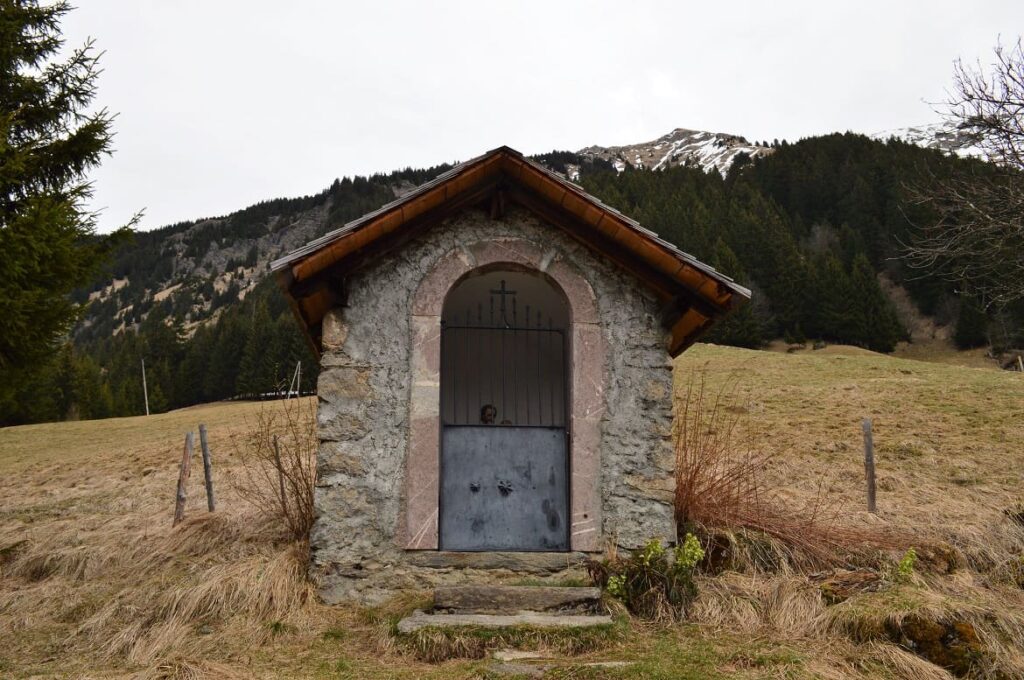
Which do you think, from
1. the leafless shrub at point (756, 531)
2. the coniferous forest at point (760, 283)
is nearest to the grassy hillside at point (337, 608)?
the leafless shrub at point (756, 531)

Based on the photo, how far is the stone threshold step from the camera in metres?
5.20

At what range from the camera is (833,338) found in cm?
5156

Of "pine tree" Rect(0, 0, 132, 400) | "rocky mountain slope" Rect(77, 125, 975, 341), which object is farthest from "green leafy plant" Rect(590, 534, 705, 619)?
"rocky mountain slope" Rect(77, 125, 975, 341)

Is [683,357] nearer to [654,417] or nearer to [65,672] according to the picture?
[654,417]

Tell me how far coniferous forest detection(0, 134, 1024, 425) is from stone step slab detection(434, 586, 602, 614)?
1239 inches

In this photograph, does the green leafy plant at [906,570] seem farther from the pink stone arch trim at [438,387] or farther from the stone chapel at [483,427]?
the pink stone arch trim at [438,387]

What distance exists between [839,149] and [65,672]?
263ft

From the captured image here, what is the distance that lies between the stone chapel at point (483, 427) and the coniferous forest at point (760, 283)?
30.5 meters

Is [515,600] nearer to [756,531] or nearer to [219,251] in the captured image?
[756,531]

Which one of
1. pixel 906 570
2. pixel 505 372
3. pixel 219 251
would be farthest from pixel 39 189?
pixel 219 251

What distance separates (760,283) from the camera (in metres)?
56.8

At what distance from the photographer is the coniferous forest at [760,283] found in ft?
163

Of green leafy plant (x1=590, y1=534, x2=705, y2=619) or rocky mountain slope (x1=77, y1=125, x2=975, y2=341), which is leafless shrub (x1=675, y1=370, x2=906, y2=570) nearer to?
green leafy plant (x1=590, y1=534, x2=705, y2=619)

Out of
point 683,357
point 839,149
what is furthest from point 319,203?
point 683,357
